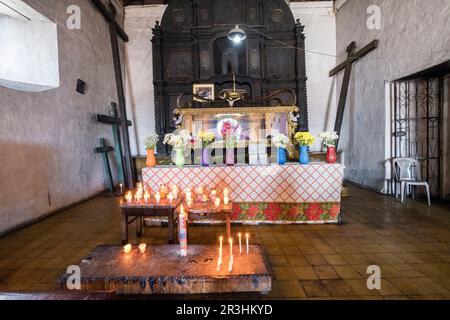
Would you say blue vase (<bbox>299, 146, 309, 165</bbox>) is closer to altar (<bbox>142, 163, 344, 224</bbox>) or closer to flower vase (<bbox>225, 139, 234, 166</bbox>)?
altar (<bbox>142, 163, 344, 224</bbox>)

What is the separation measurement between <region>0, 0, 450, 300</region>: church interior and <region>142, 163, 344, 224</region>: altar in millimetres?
24

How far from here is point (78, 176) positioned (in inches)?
268

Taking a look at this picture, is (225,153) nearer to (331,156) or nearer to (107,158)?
(331,156)

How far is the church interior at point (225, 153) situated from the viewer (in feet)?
8.91

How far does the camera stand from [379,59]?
745cm

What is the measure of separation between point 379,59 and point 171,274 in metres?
7.68

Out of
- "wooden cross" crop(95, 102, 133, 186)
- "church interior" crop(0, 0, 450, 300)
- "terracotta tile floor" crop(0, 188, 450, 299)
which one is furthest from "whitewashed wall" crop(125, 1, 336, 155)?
"terracotta tile floor" crop(0, 188, 450, 299)

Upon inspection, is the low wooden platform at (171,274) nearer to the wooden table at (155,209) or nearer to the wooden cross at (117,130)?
Answer: the wooden table at (155,209)
